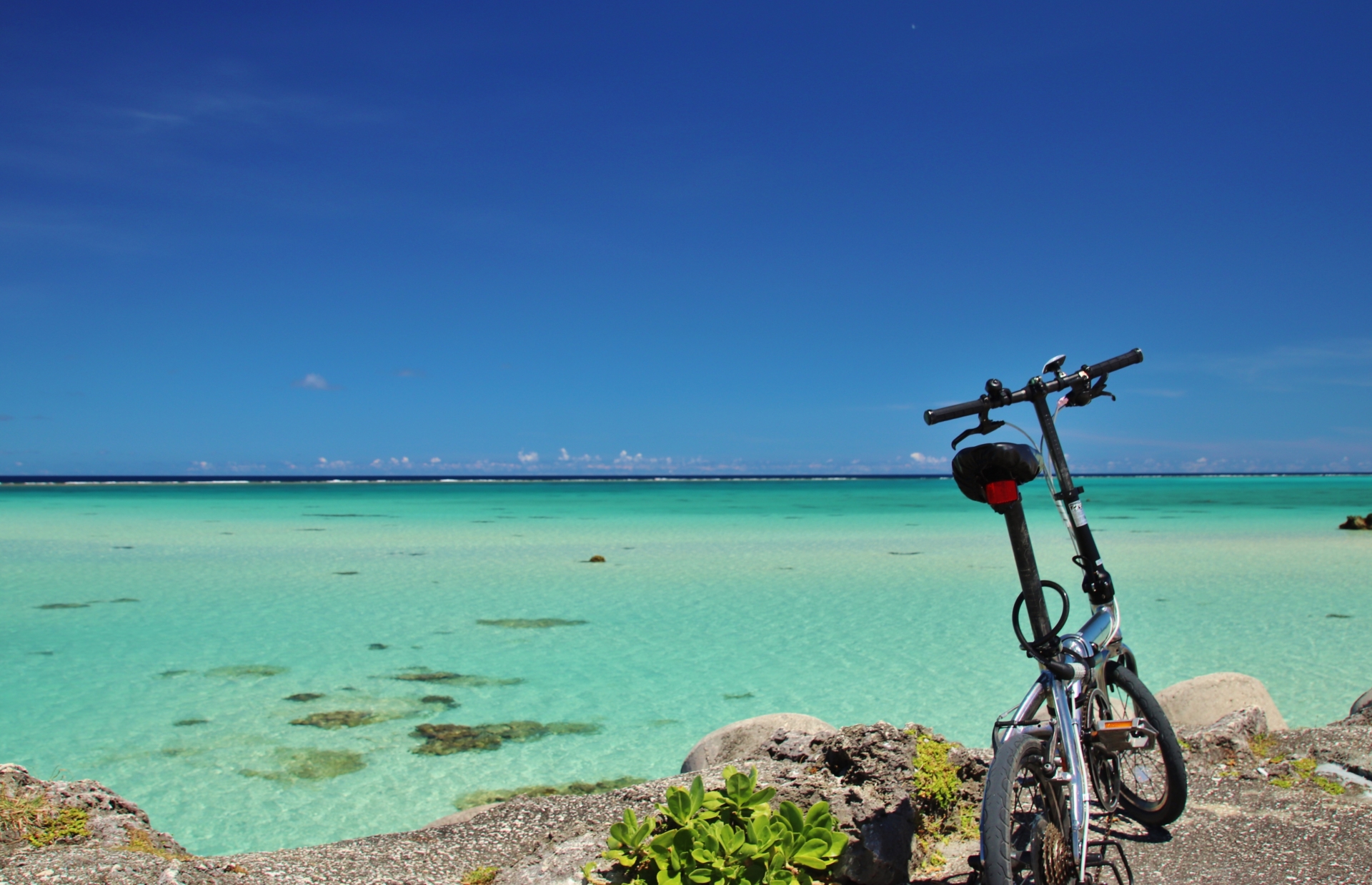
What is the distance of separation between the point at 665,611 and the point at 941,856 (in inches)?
434

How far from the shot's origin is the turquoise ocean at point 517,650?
7395 millimetres

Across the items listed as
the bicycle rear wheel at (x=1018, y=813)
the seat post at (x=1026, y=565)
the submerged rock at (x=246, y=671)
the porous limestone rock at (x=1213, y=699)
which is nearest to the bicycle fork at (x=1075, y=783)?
the bicycle rear wheel at (x=1018, y=813)

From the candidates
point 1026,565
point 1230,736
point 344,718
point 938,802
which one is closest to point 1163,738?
point 938,802

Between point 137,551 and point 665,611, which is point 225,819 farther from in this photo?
point 137,551

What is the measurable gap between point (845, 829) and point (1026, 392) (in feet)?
6.21

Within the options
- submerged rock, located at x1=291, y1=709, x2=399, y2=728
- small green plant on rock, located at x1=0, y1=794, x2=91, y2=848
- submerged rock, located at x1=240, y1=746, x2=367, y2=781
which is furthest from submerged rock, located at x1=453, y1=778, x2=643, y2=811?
small green plant on rock, located at x1=0, y1=794, x2=91, y2=848

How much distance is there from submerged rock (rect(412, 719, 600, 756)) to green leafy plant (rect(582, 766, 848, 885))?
4.94 metres

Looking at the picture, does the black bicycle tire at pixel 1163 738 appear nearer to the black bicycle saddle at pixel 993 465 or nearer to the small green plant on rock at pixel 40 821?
the black bicycle saddle at pixel 993 465

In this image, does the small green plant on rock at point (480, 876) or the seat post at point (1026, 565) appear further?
the small green plant on rock at point (480, 876)

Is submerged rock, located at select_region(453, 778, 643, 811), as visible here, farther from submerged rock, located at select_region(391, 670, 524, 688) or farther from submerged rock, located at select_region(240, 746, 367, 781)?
submerged rock, located at select_region(391, 670, 524, 688)

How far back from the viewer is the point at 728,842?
9.86 ft

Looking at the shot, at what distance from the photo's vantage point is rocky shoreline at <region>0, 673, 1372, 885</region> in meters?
3.55

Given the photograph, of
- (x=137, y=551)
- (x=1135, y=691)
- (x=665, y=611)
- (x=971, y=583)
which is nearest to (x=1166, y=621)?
(x=971, y=583)

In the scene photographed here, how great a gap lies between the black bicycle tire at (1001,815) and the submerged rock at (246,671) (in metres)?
9.67
